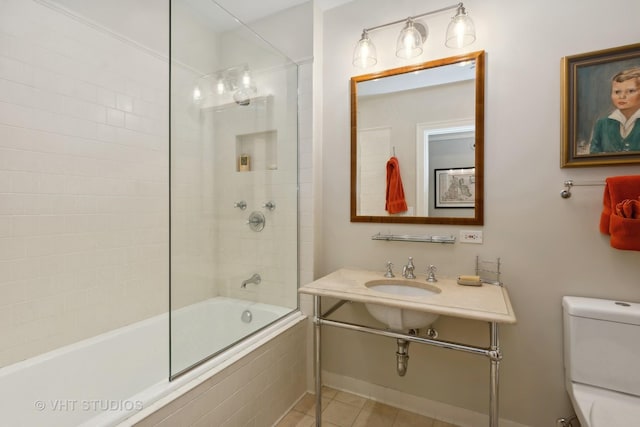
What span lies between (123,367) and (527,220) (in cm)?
232

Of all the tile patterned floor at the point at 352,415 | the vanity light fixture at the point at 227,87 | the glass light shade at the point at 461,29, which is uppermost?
the glass light shade at the point at 461,29

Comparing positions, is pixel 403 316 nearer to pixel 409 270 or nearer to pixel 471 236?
pixel 409 270

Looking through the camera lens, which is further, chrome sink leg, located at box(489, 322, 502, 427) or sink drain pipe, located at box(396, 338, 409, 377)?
sink drain pipe, located at box(396, 338, 409, 377)

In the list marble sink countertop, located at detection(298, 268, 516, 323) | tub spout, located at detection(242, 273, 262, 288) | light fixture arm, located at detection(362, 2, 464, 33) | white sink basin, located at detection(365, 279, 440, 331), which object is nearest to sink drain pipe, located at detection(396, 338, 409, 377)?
white sink basin, located at detection(365, 279, 440, 331)

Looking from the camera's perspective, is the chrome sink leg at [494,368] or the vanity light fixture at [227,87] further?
the vanity light fixture at [227,87]

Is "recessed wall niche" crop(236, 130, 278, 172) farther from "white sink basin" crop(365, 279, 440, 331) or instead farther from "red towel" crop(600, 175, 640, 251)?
"red towel" crop(600, 175, 640, 251)

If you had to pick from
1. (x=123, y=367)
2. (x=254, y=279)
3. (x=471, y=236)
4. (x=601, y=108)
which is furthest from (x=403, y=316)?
(x=123, y=367)

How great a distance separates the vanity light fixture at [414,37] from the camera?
5.21 feet

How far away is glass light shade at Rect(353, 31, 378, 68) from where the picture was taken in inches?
72.1

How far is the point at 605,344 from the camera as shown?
4.29 ft

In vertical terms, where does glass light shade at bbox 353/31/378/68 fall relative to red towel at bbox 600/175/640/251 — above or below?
above

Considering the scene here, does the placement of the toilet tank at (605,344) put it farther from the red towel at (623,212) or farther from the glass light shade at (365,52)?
the glass light shade at (365,52)

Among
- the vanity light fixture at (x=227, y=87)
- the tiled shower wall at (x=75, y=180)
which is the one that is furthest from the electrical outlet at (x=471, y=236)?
the tiled shower wall at (x=75, y=180)

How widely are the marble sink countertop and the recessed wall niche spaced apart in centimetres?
84
